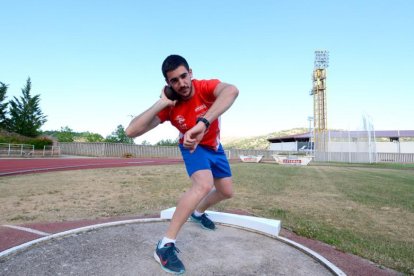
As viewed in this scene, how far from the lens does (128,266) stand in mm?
2621

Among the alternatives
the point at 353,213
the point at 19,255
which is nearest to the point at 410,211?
the point at 353,213

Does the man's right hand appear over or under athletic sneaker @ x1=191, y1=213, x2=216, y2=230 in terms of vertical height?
over

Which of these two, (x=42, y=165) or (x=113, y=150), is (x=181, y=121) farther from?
(x=113, y=150)

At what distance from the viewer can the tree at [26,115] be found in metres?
44.0

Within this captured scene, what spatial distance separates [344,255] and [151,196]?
4.61 metres

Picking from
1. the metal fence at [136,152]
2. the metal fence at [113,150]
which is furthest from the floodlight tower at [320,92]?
the metal fence at [113,150]

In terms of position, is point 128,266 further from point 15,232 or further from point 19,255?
point 15,232

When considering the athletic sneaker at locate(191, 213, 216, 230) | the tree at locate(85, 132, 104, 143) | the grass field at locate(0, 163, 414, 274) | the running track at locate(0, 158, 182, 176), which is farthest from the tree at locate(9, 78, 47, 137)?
the athletic sneaker at locate(191, 213, 216, 230)

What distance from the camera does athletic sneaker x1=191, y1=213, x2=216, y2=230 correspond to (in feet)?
12.6

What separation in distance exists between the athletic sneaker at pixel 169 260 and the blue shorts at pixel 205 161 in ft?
2.43

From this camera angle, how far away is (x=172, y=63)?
8.57ft

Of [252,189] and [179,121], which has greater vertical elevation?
[179,121]

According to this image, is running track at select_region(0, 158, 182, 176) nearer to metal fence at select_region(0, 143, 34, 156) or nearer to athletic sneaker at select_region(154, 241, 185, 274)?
metal fence at select_region(0, 143, 34, 156)

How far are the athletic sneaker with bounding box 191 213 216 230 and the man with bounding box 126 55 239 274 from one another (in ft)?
3.15
